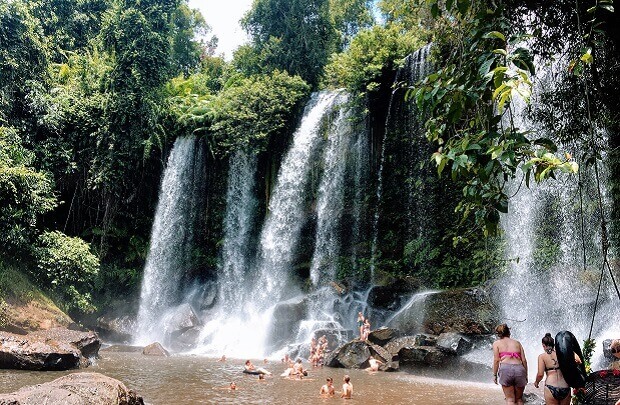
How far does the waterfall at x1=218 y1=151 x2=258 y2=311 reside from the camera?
1873 cm

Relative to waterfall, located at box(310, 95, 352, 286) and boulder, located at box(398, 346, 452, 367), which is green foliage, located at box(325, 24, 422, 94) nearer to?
waterfall, located at box(310, 95, 352, 286)

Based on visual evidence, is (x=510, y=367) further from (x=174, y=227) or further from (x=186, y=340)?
(x=174, y=227)

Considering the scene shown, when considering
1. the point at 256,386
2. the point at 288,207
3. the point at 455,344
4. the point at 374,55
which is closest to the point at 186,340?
the point at 288,207

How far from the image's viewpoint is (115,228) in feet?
63.5

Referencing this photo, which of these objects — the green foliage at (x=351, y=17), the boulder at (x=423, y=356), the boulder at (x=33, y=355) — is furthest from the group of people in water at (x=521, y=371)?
the green foliage at (x=351, y=17)

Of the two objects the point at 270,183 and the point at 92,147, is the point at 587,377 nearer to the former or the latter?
the point at 270,183

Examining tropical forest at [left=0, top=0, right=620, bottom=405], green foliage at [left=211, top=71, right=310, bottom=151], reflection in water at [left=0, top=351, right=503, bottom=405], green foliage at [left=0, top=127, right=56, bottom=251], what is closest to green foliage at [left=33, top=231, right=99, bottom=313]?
tropical forest at [left=0, top=0, right=620, bottom=405]

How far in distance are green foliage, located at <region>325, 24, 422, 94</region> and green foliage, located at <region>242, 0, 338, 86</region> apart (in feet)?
15.5

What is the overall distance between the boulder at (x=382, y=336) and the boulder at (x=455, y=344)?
1.58 meters

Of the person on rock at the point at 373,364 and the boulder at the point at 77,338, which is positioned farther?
the boulder at the point at 77,338

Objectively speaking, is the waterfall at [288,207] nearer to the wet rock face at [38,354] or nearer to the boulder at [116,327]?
the boulder at [116,327]

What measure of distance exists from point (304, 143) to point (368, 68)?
3684 mm

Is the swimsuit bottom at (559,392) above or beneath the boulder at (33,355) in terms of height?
above

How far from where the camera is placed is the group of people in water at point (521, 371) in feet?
14.9
